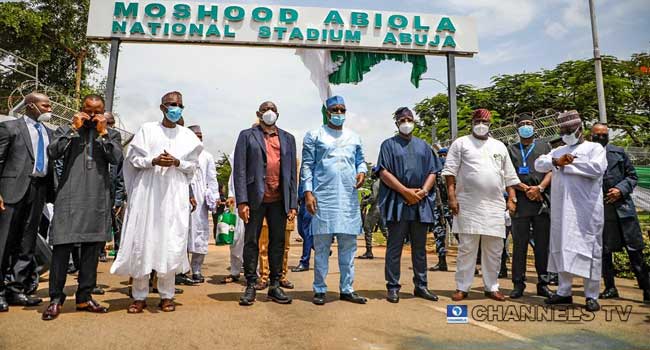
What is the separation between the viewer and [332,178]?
15.1ft

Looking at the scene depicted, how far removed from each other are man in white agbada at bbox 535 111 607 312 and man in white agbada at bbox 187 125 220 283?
13.4 ft

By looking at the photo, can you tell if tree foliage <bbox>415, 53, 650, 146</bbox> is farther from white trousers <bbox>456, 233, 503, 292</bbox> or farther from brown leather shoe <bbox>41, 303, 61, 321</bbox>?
brown leather shoe <bbox>41, 303, 61, 321</bbox>

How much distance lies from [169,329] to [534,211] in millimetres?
3871

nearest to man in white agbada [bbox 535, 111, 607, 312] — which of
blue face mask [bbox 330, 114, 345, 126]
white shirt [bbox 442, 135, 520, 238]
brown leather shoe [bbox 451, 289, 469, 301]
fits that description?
white shirt [bbox 442, 135, 520, 238]

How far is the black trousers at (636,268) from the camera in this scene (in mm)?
4770

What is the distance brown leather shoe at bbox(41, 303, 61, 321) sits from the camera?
11.7 ft

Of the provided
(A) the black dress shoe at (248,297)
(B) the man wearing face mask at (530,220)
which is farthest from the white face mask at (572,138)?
(A) the black dress shoe at (248,297)

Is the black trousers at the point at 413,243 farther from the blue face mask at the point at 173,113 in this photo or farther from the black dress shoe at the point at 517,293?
the blue face mask at the point at 173,113

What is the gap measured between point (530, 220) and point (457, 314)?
71.6 inches

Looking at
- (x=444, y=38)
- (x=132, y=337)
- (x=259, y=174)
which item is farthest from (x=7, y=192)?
(x=444, y=38)

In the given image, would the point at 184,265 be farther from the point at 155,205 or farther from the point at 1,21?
the point at 1,21

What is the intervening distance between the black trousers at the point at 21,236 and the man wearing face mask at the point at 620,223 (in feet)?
18.5

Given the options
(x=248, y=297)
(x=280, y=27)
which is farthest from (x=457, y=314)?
(x=280, y=27)

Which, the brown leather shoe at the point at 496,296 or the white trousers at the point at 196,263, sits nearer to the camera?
the brown leather shoe at the point at 496,296
